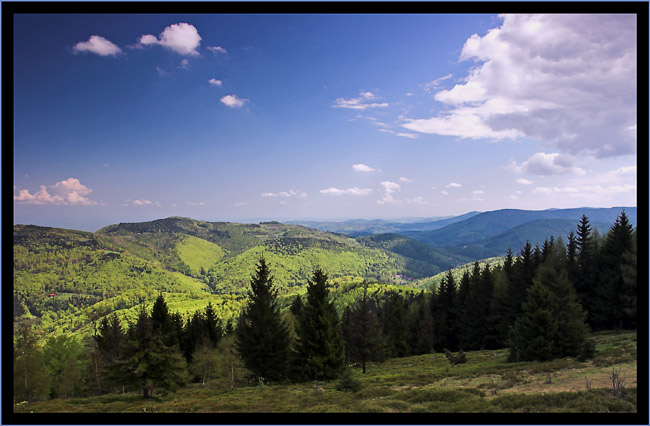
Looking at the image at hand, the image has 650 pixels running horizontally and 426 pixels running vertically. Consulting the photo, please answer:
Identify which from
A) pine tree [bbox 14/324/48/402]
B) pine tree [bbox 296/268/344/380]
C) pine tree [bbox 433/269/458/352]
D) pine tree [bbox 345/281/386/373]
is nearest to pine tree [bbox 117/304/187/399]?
pine tree [bbox 296/268/344/380]

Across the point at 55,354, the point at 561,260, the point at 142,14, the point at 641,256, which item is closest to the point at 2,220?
the point at 142,14

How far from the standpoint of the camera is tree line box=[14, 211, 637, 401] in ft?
59.9

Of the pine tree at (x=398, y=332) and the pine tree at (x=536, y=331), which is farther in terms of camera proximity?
the pine tree at (x=398, y=332)

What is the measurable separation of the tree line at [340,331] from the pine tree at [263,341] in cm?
7

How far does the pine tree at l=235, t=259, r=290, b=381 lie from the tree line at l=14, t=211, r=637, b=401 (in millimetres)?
70

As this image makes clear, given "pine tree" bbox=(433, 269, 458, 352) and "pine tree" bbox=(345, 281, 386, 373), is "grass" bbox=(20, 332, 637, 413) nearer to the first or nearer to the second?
"pine tree" bbox=(345, 281, 386, 373)

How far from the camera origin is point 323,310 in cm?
2034

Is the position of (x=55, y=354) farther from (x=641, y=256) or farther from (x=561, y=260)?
(x=561, y=260)

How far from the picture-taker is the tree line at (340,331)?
1825cm

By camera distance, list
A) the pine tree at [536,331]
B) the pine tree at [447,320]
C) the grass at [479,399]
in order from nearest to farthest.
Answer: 1. the grass at [479,399]
2. the pine tree at [536,331]
3. the pine tree at [447,320]

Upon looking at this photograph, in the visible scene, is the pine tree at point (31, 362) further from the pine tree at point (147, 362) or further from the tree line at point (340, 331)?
the pine tree at point (147, 362)

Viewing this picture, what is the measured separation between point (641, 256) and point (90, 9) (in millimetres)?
15125

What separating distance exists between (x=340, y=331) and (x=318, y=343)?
9.38m

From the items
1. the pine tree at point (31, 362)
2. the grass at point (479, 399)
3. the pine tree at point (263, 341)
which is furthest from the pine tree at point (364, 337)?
the pine tree at point (31, 362)
